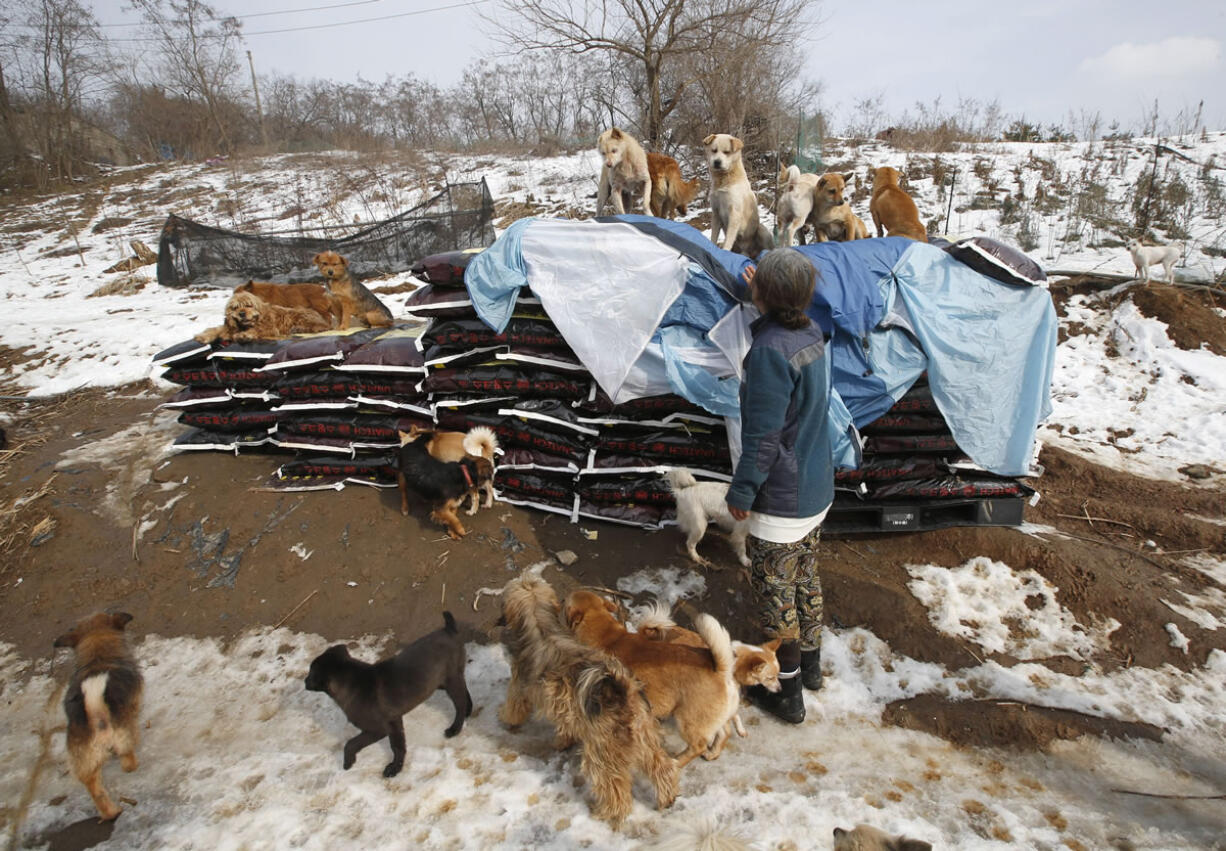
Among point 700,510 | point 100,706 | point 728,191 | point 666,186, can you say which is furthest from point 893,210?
point 100,706

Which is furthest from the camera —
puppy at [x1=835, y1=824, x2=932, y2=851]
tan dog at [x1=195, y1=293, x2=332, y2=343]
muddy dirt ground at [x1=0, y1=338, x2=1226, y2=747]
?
tan dog at [x1=195, y1=293, x2=332, y2=343]

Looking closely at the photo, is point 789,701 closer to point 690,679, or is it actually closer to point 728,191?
point 690,679

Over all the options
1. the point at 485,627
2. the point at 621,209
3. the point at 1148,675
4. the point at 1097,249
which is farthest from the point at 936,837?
the point at 1097,249

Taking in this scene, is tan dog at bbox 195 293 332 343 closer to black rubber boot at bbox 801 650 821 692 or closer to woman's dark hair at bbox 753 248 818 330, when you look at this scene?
woman's dark hair at bbox 753 248 818 330

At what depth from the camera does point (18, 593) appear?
4.14m

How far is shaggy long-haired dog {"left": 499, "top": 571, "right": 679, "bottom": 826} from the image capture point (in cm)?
236

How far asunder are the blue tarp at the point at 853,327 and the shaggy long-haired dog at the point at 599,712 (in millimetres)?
1929

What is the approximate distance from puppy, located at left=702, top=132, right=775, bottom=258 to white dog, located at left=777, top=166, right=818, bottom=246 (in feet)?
1.36

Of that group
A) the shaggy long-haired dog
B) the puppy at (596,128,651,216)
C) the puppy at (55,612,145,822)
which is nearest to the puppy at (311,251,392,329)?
the puppy at (596,128,651,216)

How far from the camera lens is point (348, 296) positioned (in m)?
7.09

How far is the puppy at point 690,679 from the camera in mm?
2545

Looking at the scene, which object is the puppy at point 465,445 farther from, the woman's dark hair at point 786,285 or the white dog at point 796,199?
the white dog at point 796,199

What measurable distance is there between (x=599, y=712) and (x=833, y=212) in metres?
6.02

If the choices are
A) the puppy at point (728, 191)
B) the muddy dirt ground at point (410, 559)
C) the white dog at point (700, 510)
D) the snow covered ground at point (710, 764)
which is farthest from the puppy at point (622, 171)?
the snow covered ground at point (710, 764)
